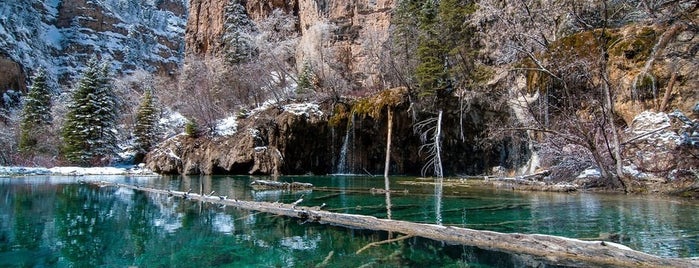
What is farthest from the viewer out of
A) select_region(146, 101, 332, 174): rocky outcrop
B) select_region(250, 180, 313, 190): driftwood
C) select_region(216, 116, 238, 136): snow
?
select_region(216, 116, 238, 136): snow

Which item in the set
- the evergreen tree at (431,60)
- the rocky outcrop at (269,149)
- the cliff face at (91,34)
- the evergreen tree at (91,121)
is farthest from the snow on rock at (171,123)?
the cliff face at (91,34)

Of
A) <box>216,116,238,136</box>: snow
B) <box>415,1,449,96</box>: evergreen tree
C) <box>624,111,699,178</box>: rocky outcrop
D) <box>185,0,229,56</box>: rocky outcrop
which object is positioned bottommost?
<box>624,111,699,178</box>: rocky outcrop

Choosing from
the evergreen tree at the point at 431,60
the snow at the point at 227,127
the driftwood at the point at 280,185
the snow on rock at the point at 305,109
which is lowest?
the driftwood at the point at 280,185

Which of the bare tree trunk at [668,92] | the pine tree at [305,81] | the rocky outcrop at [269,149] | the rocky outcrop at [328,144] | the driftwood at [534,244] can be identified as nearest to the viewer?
the driftwood at [534,244]

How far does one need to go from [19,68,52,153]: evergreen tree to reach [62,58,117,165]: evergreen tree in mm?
3234

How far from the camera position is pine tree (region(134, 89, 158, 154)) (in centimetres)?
4084

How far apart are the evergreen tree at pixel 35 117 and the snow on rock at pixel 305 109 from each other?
2439 cm

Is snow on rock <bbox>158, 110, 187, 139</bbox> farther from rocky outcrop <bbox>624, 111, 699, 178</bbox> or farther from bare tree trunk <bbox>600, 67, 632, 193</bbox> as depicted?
rocky outcrop <bbox>624, 111, 699, 178</bbox>

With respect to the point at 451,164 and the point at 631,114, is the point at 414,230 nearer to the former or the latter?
the point at 631,114

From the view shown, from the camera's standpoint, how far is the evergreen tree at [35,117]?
3872 cm

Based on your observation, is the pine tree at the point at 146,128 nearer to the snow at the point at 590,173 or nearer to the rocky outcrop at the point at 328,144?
the rocky outcrop at the point at 328,144

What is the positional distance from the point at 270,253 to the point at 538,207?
7.76 m

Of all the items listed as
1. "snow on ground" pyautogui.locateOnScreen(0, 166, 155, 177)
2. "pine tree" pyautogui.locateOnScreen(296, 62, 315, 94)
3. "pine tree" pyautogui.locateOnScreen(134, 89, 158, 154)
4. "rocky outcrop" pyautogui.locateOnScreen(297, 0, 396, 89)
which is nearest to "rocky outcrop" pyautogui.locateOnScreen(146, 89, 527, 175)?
"snow on ground" pyautogui.locateOnScreen(0, 166, 155, 177)

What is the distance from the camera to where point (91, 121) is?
126 feet
